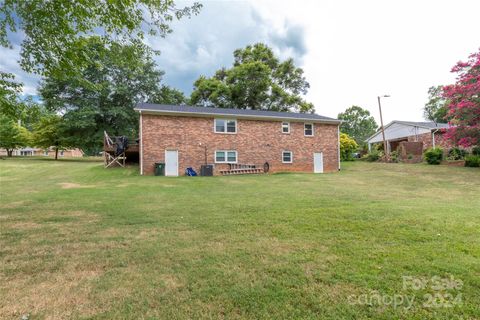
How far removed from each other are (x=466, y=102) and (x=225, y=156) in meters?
15.3

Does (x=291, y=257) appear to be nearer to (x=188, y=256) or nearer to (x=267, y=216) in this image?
(x=188, y=256)

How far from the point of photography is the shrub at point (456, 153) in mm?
20656

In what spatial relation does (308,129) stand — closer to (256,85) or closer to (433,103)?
(256,85)

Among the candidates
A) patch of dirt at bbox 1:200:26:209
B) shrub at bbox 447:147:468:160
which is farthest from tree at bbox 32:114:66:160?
shrub at bbox 447:147:468:160

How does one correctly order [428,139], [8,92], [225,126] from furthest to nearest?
[428,139], [225,126], [8,92]

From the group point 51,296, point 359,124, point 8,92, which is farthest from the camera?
point 359,124

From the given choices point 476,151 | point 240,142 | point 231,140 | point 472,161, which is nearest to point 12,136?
point 231,140

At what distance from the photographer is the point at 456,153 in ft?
68.6

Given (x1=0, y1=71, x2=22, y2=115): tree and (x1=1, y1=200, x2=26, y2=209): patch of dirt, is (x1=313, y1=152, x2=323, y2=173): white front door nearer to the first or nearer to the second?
(x1=1, y1=200, x2=26, y2=209): patch of dirt

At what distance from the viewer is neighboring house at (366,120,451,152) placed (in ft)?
82.6

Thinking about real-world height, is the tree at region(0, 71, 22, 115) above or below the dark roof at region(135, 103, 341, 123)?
below

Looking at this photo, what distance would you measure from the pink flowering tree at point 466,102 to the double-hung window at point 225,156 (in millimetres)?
14397

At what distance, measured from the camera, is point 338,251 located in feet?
12.3

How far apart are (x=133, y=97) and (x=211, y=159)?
65.5ft
